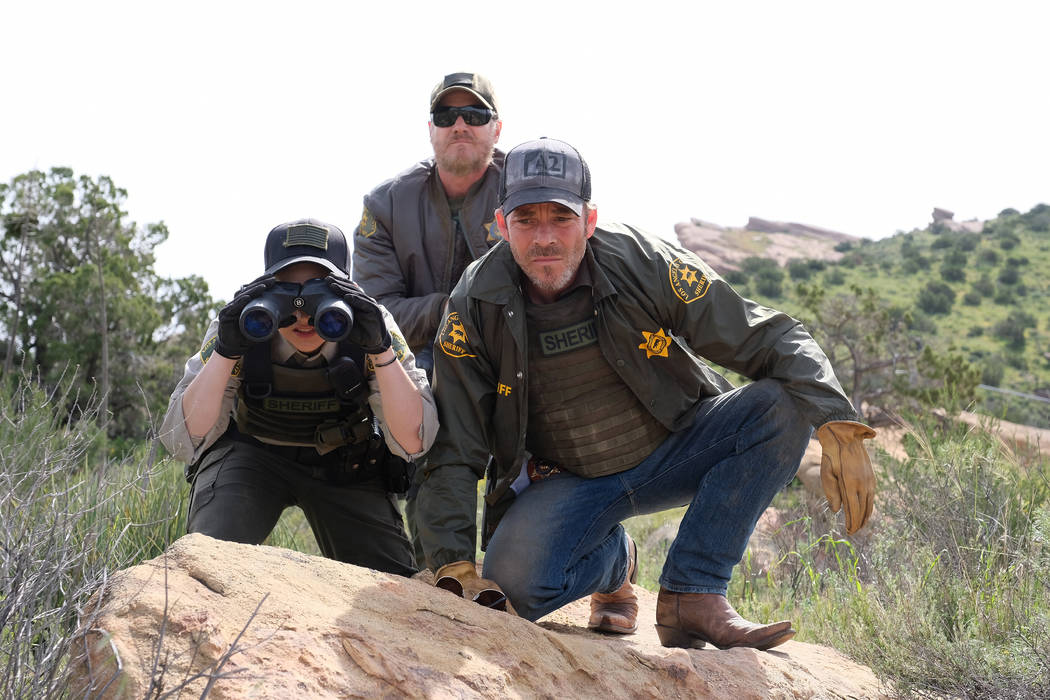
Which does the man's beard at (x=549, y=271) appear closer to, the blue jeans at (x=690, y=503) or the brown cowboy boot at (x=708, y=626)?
the blue jeans at (x=690, y=503)

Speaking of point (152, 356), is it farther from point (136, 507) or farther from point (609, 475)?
point (609, 475)

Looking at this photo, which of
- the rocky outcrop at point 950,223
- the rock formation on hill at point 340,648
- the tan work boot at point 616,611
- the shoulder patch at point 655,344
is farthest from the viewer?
the rocky outcrop at point 950,223

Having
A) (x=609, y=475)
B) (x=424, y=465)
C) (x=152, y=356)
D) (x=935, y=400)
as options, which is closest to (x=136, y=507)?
(x=424, y=465)

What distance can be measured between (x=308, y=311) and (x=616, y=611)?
161 cm

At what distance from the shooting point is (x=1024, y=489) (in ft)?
17.0

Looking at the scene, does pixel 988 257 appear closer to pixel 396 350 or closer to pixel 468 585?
pixel 396 350

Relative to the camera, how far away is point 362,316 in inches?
121

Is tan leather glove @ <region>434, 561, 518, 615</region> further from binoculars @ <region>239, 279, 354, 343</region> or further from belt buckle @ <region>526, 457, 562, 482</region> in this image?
binoculars @ <region>239, 279, 354, 343</region>

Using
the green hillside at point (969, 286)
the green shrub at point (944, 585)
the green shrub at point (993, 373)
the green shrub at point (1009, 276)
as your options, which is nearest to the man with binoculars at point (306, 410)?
the green shrub at point (944, 585)

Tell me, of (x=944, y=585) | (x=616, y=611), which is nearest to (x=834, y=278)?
(x=944, y=585)

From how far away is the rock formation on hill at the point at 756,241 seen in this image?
1825 inches

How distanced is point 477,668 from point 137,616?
2.60 ft

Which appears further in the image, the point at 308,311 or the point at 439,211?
the point at 439,211

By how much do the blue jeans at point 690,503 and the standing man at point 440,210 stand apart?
1.34 meters
